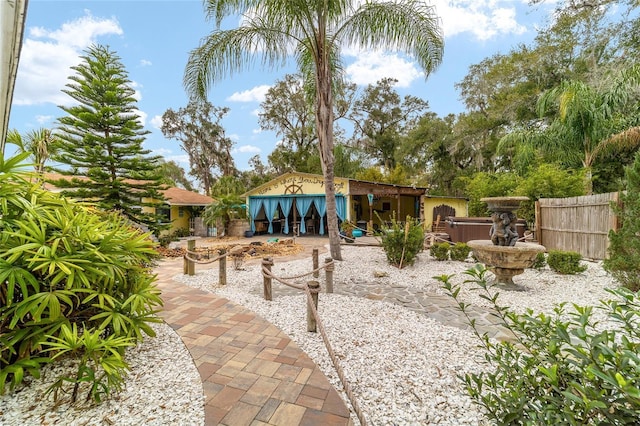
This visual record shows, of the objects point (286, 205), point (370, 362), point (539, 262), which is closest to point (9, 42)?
point (370, 362)

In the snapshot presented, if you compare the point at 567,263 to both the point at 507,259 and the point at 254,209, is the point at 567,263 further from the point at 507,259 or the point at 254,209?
the point at 254,209

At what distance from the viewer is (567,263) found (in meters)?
5.70

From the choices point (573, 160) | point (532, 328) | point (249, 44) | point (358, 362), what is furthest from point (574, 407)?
point (573, 160)

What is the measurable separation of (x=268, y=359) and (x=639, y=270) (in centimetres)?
540

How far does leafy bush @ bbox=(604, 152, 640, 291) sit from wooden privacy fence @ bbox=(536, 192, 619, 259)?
1873 millimetres

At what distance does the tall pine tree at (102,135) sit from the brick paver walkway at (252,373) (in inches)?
298

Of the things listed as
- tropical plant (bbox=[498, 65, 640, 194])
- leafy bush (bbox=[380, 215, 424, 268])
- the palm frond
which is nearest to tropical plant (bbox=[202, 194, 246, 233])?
leafy bush (bbox=[380, 215, 424, 268])

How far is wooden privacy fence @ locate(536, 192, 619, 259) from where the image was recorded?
6.39 m

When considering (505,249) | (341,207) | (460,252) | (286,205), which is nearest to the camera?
(505,249)

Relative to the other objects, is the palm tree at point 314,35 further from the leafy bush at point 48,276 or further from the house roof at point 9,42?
the house roof at point 9,42

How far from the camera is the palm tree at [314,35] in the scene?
20.5ft

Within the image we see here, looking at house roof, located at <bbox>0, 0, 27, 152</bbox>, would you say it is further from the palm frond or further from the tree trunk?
the palm frond

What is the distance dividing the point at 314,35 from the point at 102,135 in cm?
783

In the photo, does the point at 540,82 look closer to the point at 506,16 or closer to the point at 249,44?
the point at 506,16
